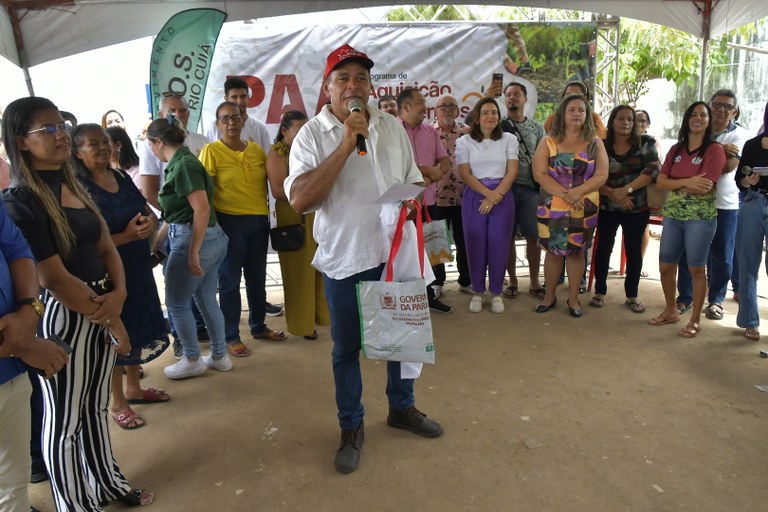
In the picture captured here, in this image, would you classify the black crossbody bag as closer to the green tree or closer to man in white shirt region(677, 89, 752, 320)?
man in white shirt region(677, 89, 752, 320)

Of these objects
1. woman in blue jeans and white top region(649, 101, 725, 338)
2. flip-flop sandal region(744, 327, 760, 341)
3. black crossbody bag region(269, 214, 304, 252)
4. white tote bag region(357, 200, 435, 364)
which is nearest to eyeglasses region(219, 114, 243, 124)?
black crossbody bag region(269, 214, 304, 252)

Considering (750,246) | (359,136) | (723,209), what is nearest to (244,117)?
(359,136)

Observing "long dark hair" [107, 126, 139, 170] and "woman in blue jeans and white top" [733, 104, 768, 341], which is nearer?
"long dark hair" [107, 126, 139, 170]

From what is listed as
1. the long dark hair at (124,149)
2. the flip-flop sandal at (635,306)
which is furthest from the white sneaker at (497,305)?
the long dark hair at (124,149)

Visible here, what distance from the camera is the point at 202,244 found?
3262mm

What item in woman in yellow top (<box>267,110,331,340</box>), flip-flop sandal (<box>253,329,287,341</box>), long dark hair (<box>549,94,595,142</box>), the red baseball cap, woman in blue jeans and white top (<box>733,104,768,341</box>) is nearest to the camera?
the red baseball cap

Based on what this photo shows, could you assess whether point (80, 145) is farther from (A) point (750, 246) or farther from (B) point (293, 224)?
(A) point (750, 246)

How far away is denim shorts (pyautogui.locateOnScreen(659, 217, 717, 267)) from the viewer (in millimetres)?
3895

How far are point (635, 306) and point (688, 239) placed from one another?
83 centimetres

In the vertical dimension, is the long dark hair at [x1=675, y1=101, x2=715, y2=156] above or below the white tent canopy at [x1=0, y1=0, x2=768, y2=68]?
below

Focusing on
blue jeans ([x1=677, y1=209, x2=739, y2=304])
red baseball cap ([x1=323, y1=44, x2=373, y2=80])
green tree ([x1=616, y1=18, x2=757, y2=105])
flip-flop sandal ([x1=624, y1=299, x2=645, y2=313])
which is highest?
green tree ([x1=616, y1=18, x2=757, y2=105])

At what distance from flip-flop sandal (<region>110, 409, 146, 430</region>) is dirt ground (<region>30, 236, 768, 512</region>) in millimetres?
43

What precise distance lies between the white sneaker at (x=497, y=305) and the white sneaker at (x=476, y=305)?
104 millimetres

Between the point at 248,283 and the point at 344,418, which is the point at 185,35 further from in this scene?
the point at 344,418
